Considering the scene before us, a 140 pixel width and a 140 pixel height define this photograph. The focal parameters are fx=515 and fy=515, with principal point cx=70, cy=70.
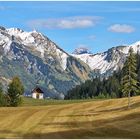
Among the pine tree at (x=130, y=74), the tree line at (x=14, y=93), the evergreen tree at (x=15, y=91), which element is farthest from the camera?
the evergreen tree at (x=15, y=91)

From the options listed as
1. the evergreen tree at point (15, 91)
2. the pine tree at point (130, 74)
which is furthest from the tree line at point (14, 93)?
the pine tree at point (130, 74)

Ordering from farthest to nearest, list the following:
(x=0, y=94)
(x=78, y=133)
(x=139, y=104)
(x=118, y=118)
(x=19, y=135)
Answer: (x=0, y=94), (x=139, y=104), (x=118, y=118), (x=78, y=133), (x=19, y=135)

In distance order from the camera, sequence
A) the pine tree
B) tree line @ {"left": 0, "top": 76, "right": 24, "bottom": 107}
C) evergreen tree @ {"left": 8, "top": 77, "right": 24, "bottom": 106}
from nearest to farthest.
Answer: the pine tree < tree line @ {"left": 0, "top": 76, "right": 24, "bottom": 107} < evergreen tree @ {"left": 8, "top": 77, "right": 24, "bottom": 106}

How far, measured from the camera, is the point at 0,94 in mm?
142375

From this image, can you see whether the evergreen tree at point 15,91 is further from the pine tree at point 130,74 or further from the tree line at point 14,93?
the pine tree at point 130,74

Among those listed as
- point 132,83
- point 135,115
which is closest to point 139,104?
point 132,83

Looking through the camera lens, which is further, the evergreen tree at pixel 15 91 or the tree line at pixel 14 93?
the evergreen tree at pixel 15 91

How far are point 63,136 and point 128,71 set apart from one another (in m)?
45.9

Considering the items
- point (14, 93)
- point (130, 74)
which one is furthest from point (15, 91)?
point (130, 74)

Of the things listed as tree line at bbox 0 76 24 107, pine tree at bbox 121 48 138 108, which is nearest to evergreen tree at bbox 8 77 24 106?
tree line at bbox 0 76 24 107

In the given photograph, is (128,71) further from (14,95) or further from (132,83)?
(14,95)

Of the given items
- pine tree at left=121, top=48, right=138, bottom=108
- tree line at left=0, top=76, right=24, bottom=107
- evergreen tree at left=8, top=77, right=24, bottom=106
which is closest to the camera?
pine tree at left=121, top=48, right=138, bottom=108

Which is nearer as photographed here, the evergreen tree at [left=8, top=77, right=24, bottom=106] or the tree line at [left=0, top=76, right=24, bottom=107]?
the tree line at [left=0, top=76, right=24, bottom=107]

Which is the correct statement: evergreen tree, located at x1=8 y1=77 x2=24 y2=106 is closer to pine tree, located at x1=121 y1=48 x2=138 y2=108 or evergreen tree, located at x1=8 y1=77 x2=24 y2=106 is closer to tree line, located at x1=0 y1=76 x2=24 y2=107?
tree line, located at x1=0 y1=76 x2=24 y2=107
